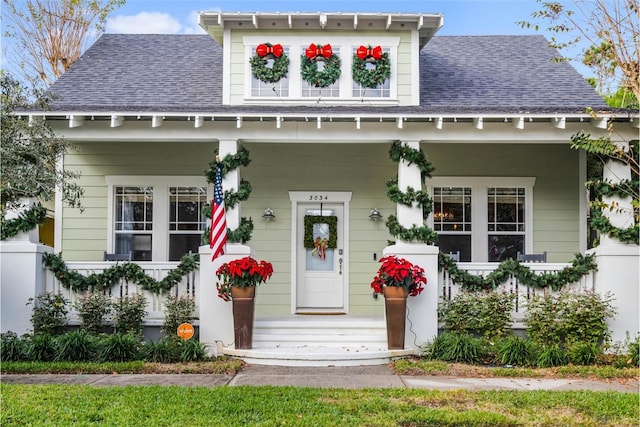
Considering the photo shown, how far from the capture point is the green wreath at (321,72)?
11.4 meters

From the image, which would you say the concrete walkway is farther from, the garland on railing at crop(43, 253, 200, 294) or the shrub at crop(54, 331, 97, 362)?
the garland on railing at crop(43, 253, 200, 294)

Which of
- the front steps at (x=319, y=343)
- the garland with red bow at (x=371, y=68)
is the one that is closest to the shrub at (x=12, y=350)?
the front steps at (x=319, y=343)

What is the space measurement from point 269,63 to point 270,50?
0.21 metres

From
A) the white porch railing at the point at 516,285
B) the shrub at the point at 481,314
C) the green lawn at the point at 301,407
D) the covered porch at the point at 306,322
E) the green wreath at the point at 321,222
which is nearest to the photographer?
the green lawn at the point at 301,407

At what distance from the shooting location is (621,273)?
32.4 feet

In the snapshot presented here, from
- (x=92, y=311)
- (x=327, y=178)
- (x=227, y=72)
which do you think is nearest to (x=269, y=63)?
(x=227, y=72)

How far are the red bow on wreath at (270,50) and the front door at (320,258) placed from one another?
2612 mm

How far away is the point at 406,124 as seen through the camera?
10.2m

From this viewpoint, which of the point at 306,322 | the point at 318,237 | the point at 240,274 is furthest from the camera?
the point at 318,237

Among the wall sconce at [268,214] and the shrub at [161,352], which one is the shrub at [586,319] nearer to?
the wall sconce at [268,214]

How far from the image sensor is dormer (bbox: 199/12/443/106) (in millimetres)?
11367

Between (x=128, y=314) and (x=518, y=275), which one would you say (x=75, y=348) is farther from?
(x=518, y=275)

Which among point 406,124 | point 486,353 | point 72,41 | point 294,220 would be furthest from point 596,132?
point 72,41

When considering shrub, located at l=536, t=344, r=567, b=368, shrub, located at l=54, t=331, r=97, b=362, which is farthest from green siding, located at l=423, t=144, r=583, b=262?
shrub, located at l=54, t=331, r=97, b=362
